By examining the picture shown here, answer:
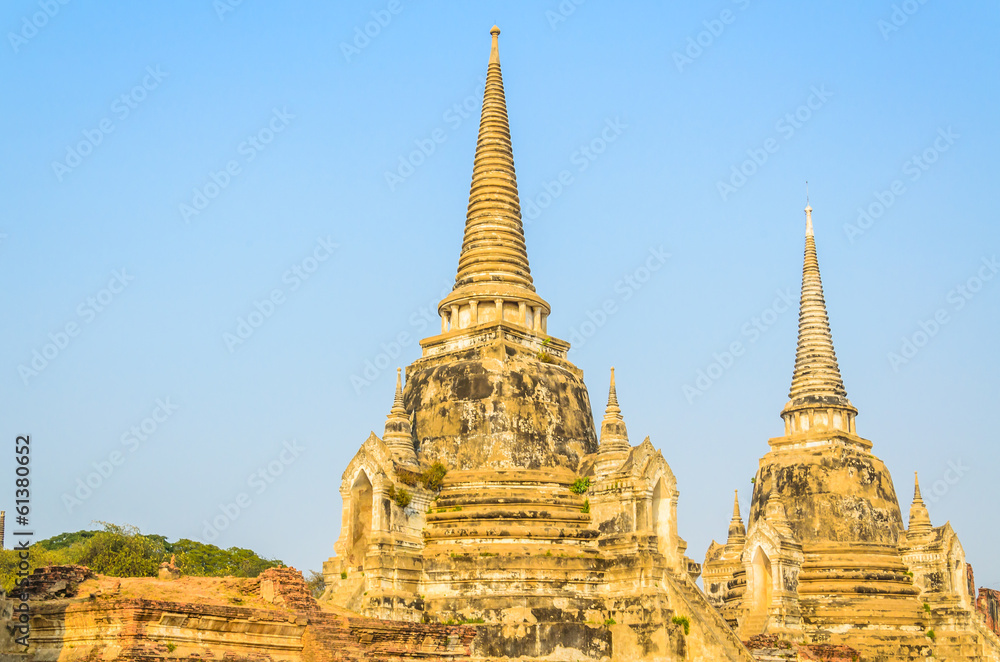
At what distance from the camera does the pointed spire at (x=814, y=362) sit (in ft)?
143

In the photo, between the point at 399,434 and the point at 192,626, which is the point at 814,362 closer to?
the point at 399,434

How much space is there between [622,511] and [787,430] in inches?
595

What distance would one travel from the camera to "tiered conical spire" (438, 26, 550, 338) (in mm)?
36188

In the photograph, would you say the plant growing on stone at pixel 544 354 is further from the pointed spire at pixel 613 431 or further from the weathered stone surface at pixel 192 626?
the weathered stone surface at pixel 192 626

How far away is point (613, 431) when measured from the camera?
32844mm

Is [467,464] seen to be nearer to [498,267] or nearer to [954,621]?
[498,267]

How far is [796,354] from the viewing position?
1791 inches

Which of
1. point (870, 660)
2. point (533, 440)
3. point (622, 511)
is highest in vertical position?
point (533, 440)

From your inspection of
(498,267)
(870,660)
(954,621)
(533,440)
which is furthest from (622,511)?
(954,621)

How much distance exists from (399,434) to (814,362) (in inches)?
760

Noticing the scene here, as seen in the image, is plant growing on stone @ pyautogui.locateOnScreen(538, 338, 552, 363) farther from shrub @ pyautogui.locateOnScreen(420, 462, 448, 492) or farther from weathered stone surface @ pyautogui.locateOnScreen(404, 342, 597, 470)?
shrub @ pyautogui.locateOnScreen(420, 462, 448, 492)

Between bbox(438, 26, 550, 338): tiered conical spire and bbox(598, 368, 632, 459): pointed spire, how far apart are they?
4437 millimetres

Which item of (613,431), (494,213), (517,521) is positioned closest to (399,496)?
(517,521)

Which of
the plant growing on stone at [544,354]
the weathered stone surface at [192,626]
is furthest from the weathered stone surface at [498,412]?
the weathered stone surface at [192,626]
